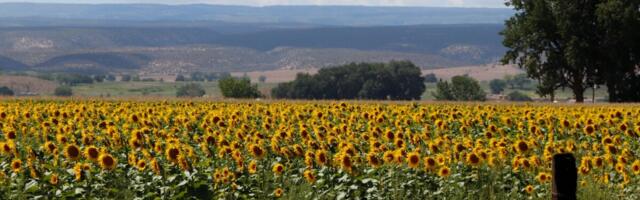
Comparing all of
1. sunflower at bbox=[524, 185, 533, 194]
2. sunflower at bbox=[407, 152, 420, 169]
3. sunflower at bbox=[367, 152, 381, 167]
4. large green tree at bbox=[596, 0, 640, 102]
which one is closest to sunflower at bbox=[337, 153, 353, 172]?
sunflower at bbox=[367, 152, 381, 167]

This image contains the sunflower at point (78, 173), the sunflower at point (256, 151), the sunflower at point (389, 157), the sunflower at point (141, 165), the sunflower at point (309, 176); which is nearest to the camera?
the sunflower at point (78, 173)

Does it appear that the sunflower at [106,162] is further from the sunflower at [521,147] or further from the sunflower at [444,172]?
the sunflower at [521,147]

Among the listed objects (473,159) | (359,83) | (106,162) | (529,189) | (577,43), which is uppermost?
(577,43)

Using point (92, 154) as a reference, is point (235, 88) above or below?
below

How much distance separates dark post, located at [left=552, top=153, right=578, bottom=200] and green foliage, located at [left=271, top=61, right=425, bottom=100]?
524 ft

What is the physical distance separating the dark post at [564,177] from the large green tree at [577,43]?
50779 millimetres

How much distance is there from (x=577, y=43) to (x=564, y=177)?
52861mm

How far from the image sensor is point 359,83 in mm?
183875

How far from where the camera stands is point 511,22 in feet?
212

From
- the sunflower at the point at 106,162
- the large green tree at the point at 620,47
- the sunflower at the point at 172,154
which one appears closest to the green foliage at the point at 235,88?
the large green tree at the point at 620,47

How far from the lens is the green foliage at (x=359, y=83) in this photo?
17438 centimetres

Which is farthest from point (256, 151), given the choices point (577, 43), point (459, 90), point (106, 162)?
point (459, 90)

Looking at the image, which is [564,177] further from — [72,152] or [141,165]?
[72,152]

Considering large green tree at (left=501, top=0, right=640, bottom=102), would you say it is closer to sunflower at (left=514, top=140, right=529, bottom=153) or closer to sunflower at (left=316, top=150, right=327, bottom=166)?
sunflower at (left=514, top=140, right=529, bottom=153)
